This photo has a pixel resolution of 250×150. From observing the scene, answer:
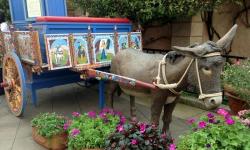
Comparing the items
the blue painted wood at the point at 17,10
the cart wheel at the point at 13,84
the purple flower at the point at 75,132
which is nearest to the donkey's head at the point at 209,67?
the purple flower at the point at 75,132

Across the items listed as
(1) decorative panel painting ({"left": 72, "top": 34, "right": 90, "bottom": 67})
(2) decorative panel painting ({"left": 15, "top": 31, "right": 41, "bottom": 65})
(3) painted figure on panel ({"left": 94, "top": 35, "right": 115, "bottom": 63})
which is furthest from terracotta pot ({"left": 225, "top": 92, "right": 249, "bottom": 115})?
(2) decorative panel painting ({"left": 15, "top": 31, "right": 41, "bottom": 65})

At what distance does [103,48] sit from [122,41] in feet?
1.43

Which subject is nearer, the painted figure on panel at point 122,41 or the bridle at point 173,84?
the bridle at point 173,84

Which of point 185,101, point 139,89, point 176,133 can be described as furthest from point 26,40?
point 185,101


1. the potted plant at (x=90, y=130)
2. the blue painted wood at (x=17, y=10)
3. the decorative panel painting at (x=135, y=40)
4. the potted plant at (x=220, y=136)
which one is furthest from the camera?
the blue painted wood at (x=17, y=10)

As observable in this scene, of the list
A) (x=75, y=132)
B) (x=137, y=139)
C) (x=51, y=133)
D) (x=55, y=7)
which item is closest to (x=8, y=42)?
(x=55, y=7)

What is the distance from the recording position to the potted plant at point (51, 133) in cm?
365

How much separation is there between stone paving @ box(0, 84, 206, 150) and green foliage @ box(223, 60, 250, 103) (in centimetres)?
108

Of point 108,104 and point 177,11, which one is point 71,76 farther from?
point 177,11

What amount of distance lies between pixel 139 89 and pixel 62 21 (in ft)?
5.40

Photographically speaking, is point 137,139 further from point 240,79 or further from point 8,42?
point 8,42

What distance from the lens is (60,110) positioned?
536 centimetres

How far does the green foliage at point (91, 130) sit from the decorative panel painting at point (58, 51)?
2.67ft

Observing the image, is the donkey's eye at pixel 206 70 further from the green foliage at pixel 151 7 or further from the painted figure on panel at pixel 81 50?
the green foliage at pixel 151 7
